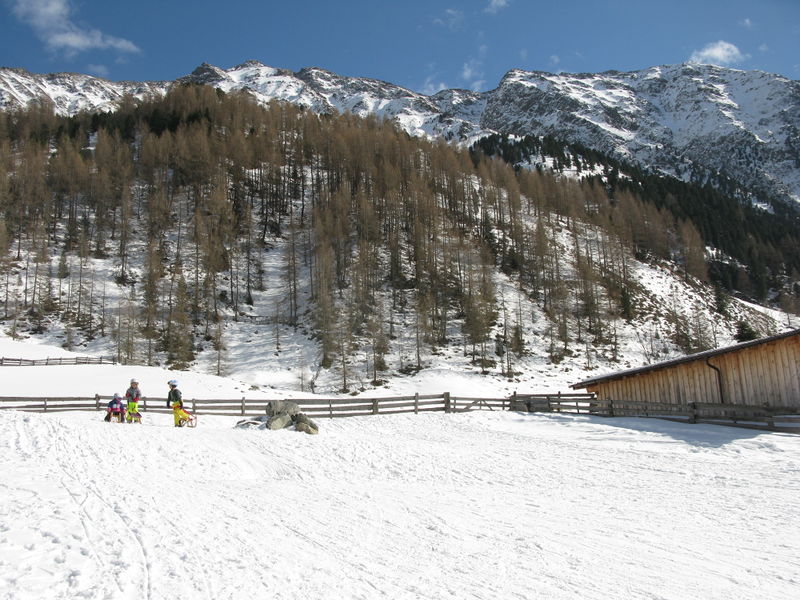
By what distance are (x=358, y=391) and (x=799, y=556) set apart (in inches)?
1434

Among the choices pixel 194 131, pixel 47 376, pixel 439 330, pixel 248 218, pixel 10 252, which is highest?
pixel 194 131

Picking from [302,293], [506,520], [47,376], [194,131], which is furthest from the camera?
[194,131]

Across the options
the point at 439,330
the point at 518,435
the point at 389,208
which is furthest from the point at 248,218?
the point at 518,435

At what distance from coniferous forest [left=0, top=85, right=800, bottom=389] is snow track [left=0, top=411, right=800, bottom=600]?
29.6 meters

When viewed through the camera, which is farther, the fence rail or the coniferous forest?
the coniferous forest

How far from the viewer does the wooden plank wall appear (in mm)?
18359

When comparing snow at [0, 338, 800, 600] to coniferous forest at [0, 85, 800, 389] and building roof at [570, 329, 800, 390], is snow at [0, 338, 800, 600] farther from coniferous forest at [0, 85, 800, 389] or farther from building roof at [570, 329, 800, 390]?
coniferous forest at [0, 85, 800, 389]

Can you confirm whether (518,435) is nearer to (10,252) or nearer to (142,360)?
(142,360)

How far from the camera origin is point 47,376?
32.9m

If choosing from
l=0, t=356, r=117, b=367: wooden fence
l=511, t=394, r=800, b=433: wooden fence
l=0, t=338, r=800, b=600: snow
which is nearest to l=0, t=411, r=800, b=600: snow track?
l=0, t=338, r=800, b=600: snow

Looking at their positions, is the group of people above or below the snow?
above

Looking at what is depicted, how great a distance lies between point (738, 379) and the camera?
65.4 feet

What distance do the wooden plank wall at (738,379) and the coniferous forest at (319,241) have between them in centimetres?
2322

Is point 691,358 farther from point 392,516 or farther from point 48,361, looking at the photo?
point 48,361
